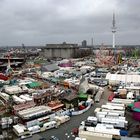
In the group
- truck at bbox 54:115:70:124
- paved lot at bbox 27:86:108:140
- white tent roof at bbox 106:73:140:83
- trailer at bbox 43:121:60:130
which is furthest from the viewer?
white tent roof at bbox 106:73:140:83

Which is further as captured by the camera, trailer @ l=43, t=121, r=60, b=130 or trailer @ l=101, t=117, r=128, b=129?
trailer @ l=43, t=121, r=60, b=130

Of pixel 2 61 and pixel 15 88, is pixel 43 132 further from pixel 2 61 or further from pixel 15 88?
pixel 2 61

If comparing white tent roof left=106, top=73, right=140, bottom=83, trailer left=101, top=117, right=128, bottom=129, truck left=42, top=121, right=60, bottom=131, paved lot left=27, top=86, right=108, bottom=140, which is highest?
white tent roof left=106, top=73, right=140, bottom=83

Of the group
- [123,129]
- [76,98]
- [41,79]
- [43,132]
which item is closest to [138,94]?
[76,98]

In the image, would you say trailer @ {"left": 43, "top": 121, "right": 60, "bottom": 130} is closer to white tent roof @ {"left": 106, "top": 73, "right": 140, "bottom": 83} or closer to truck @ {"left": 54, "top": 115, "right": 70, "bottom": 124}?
truck @ {"left": 54, "top": 115, "right": 70, "bottom": 124}

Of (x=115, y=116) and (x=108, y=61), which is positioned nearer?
(x=115, y=116)

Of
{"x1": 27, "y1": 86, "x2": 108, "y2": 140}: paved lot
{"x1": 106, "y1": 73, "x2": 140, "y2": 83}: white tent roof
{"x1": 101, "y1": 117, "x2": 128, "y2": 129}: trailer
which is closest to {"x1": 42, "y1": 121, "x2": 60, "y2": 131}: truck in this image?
{"x1": 27, "y1": 86, "x2": 108, "y2": 140}: paved lot

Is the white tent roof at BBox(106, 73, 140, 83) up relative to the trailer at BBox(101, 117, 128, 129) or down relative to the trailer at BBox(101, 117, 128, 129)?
up

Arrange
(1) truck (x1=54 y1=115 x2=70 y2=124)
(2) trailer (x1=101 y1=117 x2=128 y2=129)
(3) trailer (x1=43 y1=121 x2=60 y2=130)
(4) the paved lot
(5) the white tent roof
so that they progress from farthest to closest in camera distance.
→ (5) the white tent roof, (1) truck (x1=54 y1=115 x2=70 y2=124), (3) trailer (x1=43 y1=121 x2=60 y2=130), (2) trailer (x1=101 y1=117 x2=128 y2=129), (4) the paved lot

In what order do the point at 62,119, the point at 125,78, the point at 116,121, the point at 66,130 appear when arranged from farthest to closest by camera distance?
the point at 125,78, the point at 62,119, the point at 116,121, the point at 66,130

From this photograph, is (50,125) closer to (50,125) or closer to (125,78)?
(50,125)

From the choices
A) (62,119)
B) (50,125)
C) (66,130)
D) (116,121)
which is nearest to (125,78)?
(116,121)
